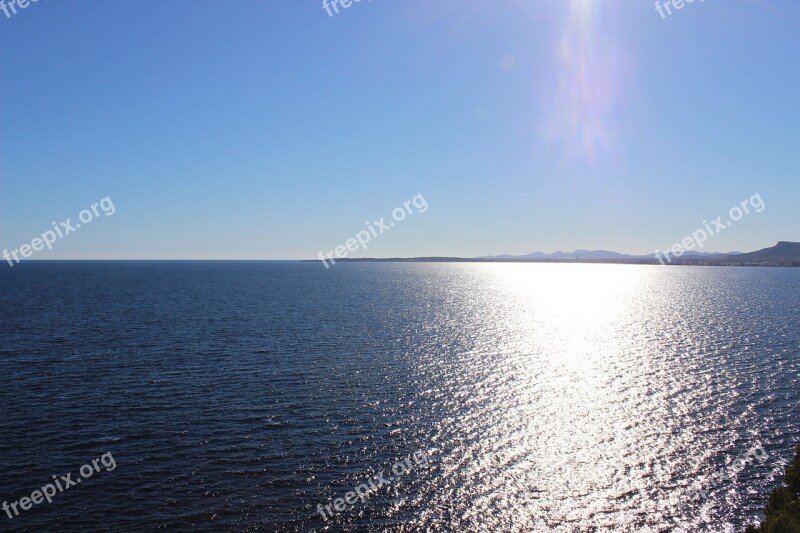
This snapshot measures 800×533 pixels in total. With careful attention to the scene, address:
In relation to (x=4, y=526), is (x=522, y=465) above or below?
below

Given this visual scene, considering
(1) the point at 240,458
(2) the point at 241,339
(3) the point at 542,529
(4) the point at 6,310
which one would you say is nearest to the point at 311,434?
(1) the point at 240,458

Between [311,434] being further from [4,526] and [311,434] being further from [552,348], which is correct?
[552,348]

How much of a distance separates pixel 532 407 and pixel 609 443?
952 centimetres

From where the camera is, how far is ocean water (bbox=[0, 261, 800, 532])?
2975 centimetres

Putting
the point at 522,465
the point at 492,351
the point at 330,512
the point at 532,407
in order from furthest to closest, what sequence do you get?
1. the point at 492,351
2. the point at 532,407
3. the point at 522,465
4. the point at 330,512

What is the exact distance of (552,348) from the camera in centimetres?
7819

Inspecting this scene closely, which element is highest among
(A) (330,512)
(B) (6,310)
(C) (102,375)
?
(B) (6,310)

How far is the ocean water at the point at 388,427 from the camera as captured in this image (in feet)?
97.6

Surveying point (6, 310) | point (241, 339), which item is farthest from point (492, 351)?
point (6, 310)

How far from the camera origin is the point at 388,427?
41.6 metres

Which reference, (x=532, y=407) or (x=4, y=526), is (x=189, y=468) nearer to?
(x=4, y=526)

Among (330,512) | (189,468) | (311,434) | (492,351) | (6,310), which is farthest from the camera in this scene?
(6,310)

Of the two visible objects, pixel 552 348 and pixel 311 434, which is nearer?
pixel 311 434

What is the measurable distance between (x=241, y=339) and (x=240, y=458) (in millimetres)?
42722
